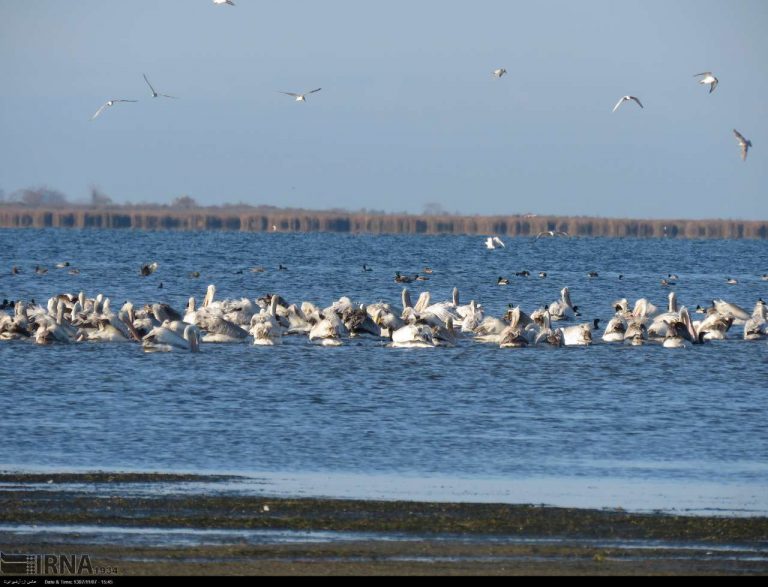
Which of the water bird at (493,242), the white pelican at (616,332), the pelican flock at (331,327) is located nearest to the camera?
the pelican flock at (331,327)

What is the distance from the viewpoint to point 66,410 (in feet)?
46.9

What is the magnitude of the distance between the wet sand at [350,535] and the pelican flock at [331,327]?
11.1m

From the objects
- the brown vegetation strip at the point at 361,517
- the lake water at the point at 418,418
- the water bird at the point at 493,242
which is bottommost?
the lake water at the point at 418,418

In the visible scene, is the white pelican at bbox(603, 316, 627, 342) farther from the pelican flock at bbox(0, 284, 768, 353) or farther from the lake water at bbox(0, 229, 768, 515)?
the lake water at bbox(0, 229, 768, 515)

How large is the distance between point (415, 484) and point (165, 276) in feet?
113

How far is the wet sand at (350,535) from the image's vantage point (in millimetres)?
7805

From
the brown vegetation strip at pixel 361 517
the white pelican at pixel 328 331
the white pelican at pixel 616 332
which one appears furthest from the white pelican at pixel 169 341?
the brown vegetation strip at pixel 361 517

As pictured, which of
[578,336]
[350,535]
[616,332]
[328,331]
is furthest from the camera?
[616,332]

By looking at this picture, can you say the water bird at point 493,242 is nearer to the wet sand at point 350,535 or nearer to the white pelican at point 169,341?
the white pelican at point 169,341

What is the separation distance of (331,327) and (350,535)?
1369 centimetres

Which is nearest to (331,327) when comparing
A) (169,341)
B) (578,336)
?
(169,341)

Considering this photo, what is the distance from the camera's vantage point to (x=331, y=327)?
22344 millimetres

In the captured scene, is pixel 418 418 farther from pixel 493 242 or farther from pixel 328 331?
pixel 493 242

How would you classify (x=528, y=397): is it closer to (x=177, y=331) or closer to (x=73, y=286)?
(x=177, y=331)
